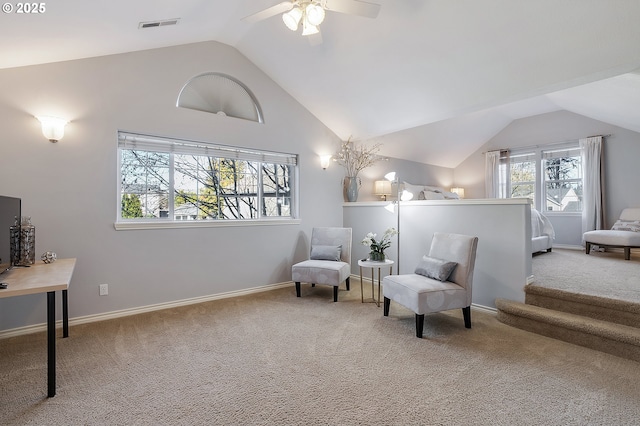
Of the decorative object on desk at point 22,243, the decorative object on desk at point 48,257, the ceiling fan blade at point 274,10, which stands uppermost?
the ceiling fan blade at point 274,10

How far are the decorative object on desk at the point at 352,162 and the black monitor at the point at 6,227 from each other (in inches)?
152

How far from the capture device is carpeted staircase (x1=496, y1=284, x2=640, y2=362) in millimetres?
2346

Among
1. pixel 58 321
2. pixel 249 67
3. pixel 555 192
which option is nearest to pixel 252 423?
pixel 58 321

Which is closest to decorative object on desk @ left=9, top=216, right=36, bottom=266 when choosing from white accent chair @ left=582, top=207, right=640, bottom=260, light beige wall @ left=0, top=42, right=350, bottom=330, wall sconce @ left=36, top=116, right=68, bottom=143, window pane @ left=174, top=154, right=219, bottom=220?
light beige wall @ left=0, top=42, right=350, bottom=330

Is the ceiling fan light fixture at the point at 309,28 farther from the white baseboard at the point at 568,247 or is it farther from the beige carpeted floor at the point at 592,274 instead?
the white baseboard at the point at 568,247

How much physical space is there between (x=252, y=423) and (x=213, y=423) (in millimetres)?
212

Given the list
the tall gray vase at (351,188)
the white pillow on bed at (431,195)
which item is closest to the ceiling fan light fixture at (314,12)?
the tall gray vase at (351,188)

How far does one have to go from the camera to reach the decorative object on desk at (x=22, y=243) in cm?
239

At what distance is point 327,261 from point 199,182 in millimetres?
1995

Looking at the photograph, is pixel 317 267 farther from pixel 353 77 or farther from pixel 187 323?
pixel 353 77

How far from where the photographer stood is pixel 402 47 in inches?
123

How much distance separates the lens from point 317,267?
3.81m

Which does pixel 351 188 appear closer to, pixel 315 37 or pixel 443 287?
pixel 443 287

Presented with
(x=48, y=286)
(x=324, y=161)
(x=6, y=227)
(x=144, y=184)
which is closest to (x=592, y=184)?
(x=324, y=161)
